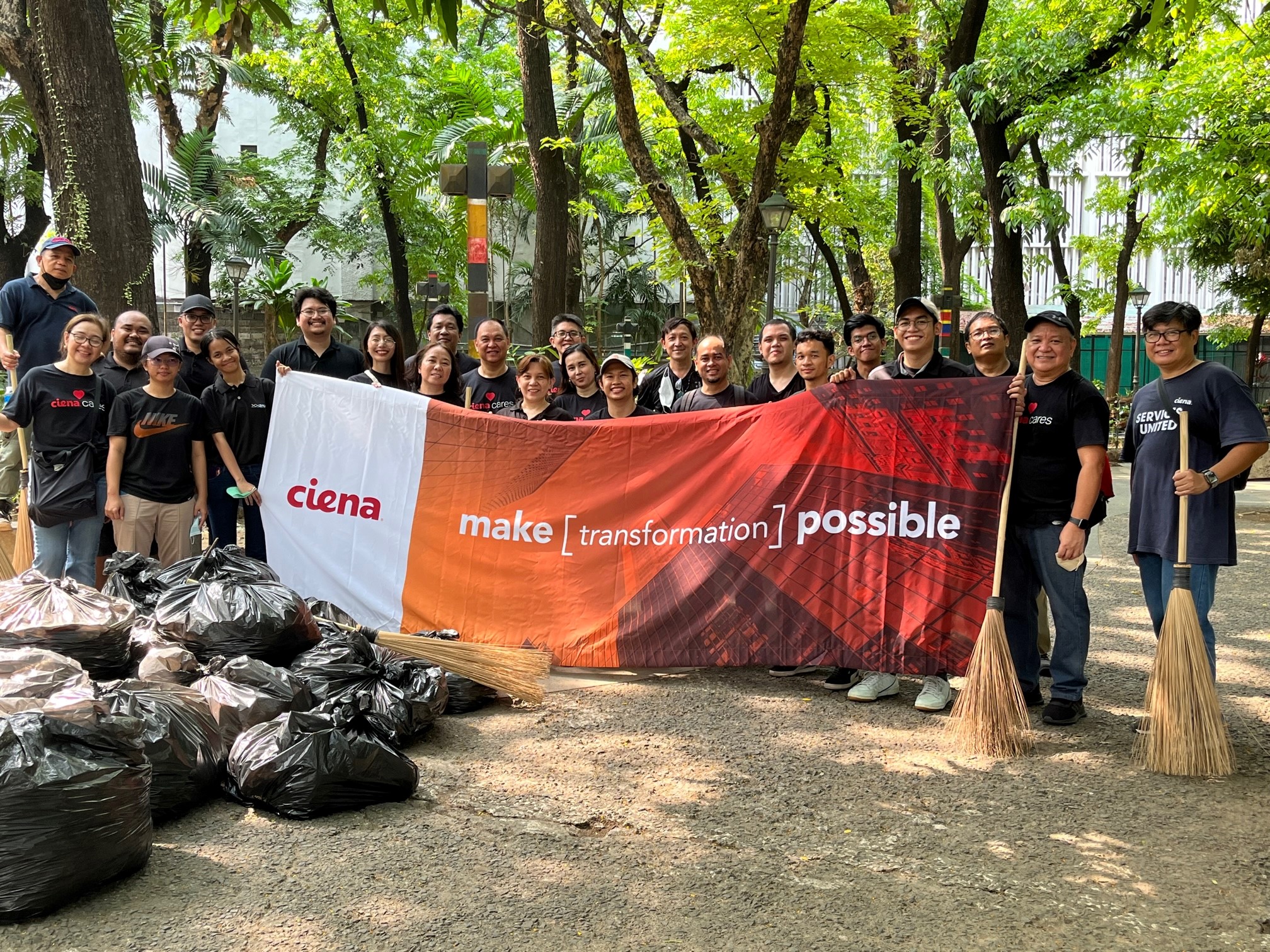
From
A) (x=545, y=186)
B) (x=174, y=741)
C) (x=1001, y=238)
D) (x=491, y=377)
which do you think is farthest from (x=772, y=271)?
(x=174, y=741)

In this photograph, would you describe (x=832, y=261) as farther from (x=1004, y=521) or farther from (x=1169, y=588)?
(x=1169, y=588)

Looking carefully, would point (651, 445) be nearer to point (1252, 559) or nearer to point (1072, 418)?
point (1072, 418)

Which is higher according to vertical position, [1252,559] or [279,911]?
[1252,559]

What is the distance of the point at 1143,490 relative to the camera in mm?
4781

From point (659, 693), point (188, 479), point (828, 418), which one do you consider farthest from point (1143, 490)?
point (188, 479)

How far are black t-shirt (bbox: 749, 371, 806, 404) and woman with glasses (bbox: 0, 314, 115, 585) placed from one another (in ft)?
11.9

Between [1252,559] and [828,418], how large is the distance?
243 inches

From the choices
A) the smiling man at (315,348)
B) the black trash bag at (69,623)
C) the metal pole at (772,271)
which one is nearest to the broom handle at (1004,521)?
the black trash bag at (69,623)

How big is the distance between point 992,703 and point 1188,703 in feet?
2.42

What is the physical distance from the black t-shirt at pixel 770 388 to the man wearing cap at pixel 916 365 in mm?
594

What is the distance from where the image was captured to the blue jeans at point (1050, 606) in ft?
16.4

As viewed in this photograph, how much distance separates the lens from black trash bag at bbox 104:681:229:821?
3.79 m

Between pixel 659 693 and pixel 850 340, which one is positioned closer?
pixel 659 693

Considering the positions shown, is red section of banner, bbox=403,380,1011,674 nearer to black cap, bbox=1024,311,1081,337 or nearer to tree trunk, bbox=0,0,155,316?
black cap, bbox=1024,311,1081,337
